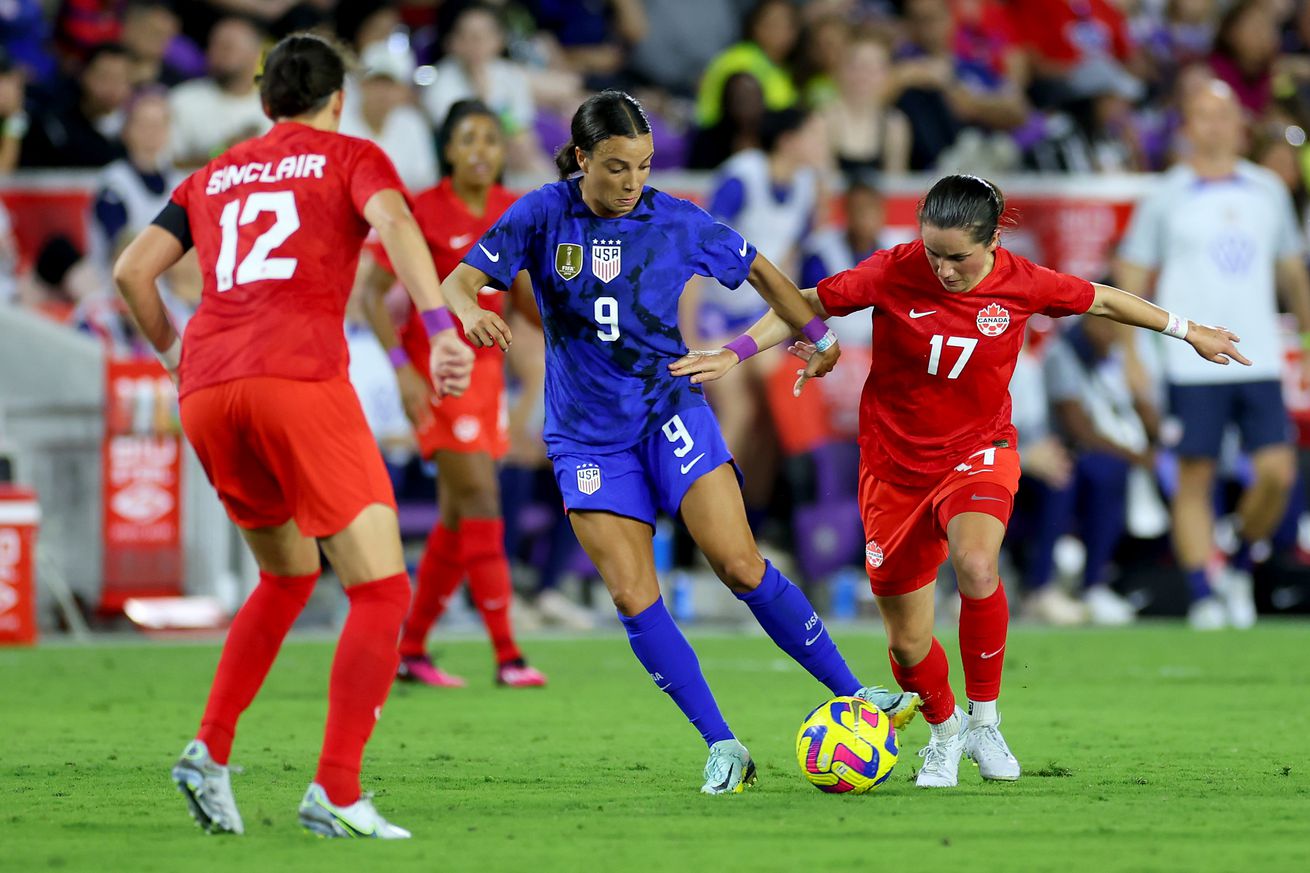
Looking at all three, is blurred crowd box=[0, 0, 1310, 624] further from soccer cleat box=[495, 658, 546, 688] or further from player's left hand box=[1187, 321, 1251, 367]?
player's left hand box=[1187, 321, 1251, 367]

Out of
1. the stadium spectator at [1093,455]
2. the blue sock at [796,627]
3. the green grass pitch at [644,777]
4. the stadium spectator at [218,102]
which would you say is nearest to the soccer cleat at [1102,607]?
the stadium spectator at [1093,455]

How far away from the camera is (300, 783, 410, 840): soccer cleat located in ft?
17.9

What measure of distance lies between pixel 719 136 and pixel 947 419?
859 centimetres

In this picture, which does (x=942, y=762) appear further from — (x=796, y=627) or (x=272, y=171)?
(x=272, y=171)

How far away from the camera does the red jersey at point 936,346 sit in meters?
6.88

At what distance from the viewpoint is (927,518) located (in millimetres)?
6980

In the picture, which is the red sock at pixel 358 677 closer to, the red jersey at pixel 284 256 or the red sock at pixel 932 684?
the red jersey at pixel 284 256

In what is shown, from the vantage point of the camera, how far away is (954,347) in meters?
6.88

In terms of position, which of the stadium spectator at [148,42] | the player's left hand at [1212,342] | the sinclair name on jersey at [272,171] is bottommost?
the player's left hand at [1212,342]

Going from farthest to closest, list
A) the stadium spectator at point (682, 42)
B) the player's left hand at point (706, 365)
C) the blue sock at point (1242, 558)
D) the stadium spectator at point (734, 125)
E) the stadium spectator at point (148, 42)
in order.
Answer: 1. the stadium spectator at point (682, 42)
2. the stadium spectator at point (148, 42)
3. the stadium spectator at point (734, 125)
4. the blue sock at point (1242, 558)
5. the player's left hand at point (706, 365)

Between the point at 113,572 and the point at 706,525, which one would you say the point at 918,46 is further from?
the point at 706,525

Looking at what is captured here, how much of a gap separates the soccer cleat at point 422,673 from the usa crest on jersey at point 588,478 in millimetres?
3764

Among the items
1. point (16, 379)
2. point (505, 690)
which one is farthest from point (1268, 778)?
point (16, 379)

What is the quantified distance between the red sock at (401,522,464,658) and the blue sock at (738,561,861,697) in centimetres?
361
